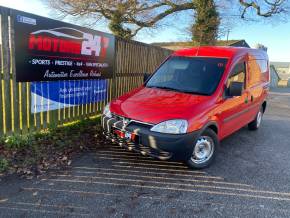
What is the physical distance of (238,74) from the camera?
5.11 meters

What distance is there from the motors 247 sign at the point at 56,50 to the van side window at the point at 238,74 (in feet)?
11.0

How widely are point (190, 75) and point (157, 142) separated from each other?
1.86 m

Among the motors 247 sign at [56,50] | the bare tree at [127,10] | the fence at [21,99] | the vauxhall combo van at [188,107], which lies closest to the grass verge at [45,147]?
the fence at [21,99]

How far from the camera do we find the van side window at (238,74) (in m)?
4.82

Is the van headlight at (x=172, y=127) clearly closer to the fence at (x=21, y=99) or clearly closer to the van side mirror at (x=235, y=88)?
the van side mirror at (x=235, y=88)

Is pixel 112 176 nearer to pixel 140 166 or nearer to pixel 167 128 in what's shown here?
pixel 140 166

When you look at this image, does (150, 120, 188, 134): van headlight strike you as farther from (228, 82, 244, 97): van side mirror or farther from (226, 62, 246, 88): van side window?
(226, 62, 246, 88): van side window

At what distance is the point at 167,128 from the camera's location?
371 centimetres

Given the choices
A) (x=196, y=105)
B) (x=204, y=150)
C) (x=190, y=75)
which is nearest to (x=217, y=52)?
(x=190, y=75)

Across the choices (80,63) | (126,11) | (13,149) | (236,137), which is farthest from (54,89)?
(126,11)

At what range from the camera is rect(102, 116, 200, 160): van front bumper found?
145 inches

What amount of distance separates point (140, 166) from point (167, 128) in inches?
37.4

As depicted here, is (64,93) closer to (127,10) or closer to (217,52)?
(217,52)

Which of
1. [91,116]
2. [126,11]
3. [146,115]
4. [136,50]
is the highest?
[126,11]
